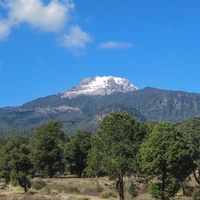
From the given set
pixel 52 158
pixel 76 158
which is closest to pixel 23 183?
pixel 52 158

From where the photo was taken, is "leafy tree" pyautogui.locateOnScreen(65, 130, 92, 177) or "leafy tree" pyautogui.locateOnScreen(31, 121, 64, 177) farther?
"leafy tree" pyautogui.locateOnScreen(65, 130, 92, 177)

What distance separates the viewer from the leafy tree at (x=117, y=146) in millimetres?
40062

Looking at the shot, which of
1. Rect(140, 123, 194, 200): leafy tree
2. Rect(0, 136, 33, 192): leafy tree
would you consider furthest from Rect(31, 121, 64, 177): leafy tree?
Rect(140, 123, 194, 200): leafy tree

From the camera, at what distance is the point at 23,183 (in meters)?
53.5

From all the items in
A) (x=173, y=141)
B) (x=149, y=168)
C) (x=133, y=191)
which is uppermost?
(x=173, y=141)

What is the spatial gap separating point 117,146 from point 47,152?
4631 cm

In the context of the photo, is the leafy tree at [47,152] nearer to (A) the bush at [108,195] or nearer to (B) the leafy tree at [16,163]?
(B) the leafy tree at [16,163]

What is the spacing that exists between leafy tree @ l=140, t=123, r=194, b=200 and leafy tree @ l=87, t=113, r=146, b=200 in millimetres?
4728

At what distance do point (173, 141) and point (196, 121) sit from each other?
2409 centimetres

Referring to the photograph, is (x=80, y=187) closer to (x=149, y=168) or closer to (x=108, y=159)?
(x=108, y=159)

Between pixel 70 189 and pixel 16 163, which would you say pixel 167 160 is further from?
pixel 16 163

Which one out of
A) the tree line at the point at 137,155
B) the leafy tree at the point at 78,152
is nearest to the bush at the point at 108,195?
the tree line at the point at 137,155

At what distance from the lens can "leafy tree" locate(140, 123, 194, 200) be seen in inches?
1342

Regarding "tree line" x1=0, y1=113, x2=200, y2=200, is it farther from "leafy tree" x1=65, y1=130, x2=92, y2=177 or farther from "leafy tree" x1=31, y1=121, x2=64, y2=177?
"leafy tree" x1=65, y1=130, x2=92, y2=177
